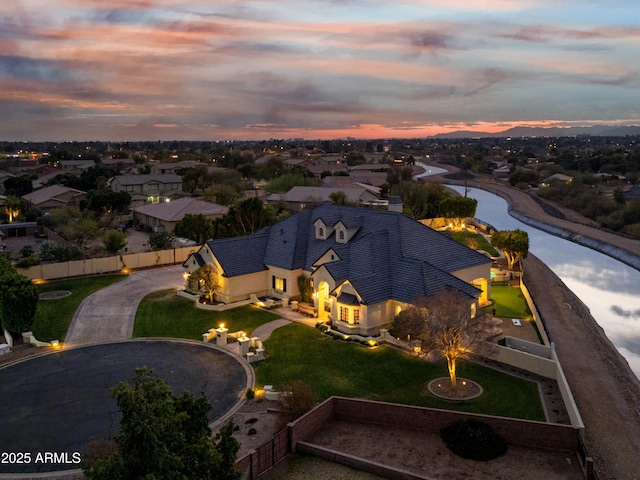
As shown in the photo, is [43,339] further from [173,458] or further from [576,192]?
[576,192]

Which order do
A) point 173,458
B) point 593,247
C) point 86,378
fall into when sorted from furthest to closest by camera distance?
point 593,247
point 86,378
point 173,458

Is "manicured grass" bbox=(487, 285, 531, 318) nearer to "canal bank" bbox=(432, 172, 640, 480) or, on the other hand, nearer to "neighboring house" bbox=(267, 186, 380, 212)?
"canal bank" bbox=(432, 172, 640, 480)

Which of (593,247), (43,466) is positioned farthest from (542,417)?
(593,247)

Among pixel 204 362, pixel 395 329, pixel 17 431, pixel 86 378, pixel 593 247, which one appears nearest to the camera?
pixel 17 431

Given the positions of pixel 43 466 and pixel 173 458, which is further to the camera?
pixel 43 466

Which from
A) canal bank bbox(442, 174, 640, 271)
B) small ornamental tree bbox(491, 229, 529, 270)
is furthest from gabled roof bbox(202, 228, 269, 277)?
canal bank bbox(442, 174, 640, 271)

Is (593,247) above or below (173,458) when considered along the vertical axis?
below

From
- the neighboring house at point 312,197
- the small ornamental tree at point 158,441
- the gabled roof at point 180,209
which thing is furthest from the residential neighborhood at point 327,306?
the neighboring house at point 312,197
